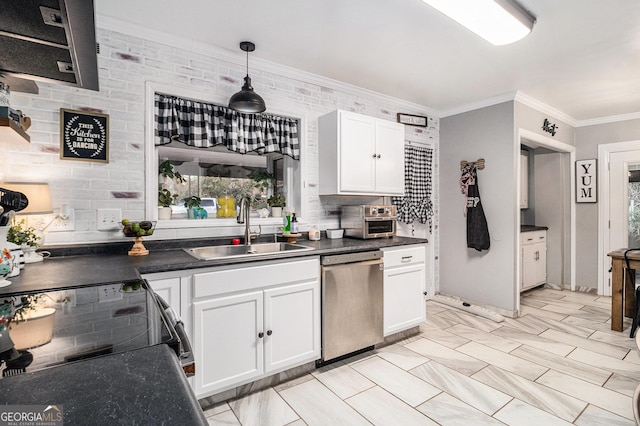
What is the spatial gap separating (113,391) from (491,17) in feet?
8.47

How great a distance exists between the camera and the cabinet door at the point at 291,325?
223 centimetres

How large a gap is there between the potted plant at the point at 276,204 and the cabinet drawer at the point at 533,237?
3429mm

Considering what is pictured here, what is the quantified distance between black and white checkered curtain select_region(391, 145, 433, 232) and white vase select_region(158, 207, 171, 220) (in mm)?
2491

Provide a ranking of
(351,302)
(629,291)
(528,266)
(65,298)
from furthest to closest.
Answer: (528,266)
(629,291)
(351,302)
(65,298)

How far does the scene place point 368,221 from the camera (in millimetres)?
3072

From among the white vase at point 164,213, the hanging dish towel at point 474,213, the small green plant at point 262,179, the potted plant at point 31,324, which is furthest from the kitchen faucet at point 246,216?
the hanging dish towel at point 474,213

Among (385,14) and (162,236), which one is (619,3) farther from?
(162,236)

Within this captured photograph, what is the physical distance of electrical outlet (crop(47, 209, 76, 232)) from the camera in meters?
2.07

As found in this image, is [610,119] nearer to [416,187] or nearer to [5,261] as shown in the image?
[416,187]

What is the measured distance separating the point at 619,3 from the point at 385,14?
4.83 ft

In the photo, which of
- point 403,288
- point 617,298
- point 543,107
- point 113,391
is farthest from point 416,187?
point 113,391

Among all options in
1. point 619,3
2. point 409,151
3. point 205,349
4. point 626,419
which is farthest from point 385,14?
point 626,419

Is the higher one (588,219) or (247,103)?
(247,103)

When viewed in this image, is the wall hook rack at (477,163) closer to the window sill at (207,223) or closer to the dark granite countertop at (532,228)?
the dark granite countertop at (532,228)
